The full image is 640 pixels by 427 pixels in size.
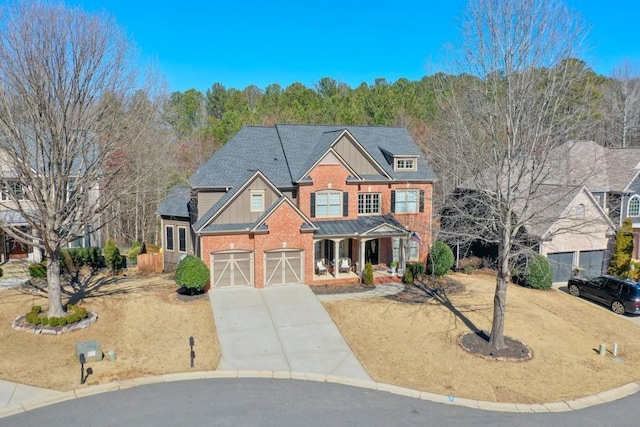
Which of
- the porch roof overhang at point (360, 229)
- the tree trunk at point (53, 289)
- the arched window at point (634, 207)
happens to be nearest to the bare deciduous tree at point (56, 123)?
the tree trunk at point (53, 289)

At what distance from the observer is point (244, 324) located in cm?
2069

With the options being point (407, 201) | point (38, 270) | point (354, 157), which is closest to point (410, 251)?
point (407, 201)

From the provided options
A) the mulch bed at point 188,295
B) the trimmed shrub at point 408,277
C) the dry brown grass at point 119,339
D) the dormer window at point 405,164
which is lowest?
the dry brown grass at point 119,339

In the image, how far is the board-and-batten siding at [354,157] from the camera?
28969 millimetres

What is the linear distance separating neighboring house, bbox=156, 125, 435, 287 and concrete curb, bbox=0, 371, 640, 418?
9.63 meters

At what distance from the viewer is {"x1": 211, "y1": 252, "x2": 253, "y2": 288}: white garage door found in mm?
25359

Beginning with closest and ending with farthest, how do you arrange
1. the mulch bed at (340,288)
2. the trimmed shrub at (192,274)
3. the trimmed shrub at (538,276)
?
the trimmed shrub at (192,274) < the mulch bed at (340,288) < the trimmed shrub at (538,276)

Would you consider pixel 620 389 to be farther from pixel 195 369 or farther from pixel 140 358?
pixel 140 358

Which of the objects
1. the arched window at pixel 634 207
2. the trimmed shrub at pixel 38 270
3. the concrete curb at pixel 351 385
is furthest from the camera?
the arched window at pixel 634 207

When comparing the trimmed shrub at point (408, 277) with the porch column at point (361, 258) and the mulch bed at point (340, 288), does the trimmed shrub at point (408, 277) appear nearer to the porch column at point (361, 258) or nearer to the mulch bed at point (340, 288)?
the mulch bed at point (340, 288)

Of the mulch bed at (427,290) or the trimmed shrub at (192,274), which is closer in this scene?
the trimmed shrub at (192,274)

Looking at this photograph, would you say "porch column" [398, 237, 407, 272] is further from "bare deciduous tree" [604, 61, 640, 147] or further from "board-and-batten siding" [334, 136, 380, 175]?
"bare deciduous tree" [604, 61, 640, 147]

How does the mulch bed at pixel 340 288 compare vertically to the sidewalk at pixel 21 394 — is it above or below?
above

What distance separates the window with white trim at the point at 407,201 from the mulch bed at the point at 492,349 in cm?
1176
